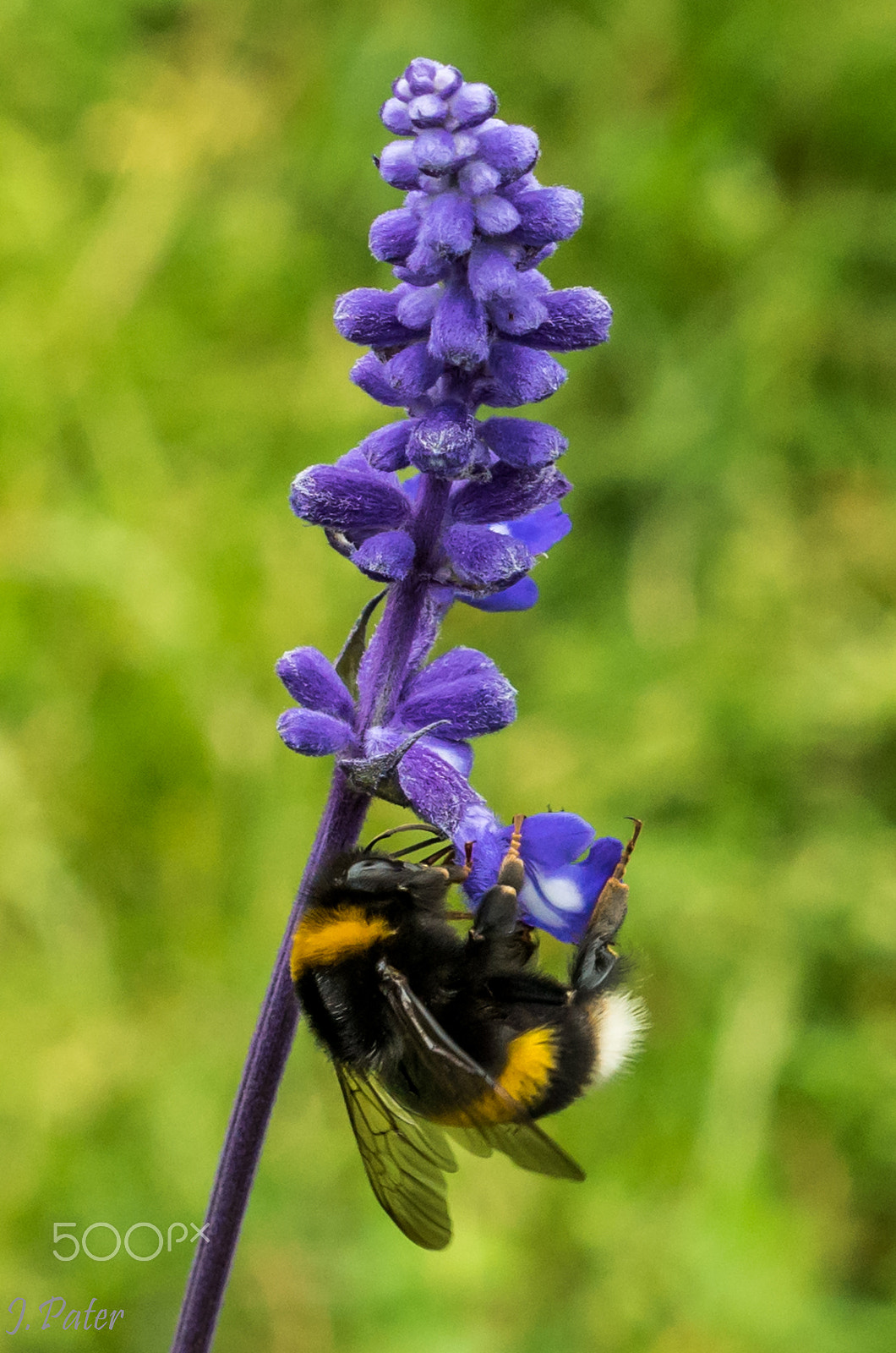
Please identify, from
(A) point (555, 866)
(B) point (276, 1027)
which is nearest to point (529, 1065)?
(A) point (555, 866)

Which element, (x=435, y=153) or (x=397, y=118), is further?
(x=397, y=118)

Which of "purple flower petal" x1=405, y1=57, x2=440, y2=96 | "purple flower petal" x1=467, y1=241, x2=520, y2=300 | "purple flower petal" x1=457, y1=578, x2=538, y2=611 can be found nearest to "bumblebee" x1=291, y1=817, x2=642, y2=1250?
"purple flower petal" x1=457, y1=578, x2=538, y2=611

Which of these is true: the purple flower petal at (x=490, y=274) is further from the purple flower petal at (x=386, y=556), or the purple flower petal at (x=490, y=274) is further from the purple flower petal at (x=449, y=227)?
the purple flower petal at (x=386, y=556)

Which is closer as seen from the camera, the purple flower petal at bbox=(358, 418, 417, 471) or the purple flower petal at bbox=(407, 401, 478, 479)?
the purple flower petal at bbox=(407, 401, 478, 479)

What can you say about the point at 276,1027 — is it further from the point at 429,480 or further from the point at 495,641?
the point at 495,641

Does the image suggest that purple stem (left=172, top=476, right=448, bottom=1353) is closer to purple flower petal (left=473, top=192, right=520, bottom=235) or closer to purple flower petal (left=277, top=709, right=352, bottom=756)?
purple flower petal (left=277, top=709, right=352, bottom=756)
